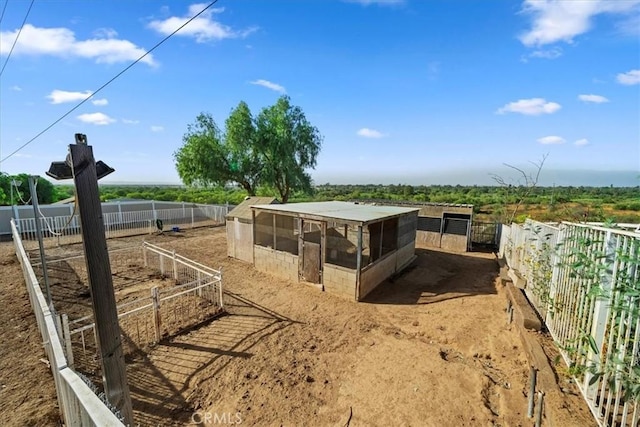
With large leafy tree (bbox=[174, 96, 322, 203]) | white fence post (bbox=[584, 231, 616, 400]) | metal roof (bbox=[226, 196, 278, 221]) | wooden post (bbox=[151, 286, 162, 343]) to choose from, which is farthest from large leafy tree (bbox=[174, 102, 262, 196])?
white fence post (bbox=[584, 231, 616, 400])

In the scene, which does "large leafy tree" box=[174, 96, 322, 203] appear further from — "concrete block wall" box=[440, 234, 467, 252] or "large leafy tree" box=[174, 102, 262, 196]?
"concrete block wall" box=[440, 234, 467, 252]

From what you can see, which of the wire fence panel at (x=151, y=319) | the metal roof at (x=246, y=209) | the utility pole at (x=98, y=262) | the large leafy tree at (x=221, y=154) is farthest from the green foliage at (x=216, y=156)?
the utility pole at (x=98, y=262)

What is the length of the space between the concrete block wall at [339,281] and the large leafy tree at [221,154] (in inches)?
538

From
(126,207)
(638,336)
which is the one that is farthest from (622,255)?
(126,207)

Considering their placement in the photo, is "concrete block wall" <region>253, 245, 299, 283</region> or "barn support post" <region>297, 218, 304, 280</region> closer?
"barn support post" <region>297, 218, 304, 280</region>

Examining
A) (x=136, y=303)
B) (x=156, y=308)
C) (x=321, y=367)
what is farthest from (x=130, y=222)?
(x=321, y=367)

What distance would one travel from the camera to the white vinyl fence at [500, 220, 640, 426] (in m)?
2.44

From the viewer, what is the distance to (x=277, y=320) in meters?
6.47

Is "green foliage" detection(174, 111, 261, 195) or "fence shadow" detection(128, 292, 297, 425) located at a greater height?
"green foliage" detection(174, 111, 261, 195)

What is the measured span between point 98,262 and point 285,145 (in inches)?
675

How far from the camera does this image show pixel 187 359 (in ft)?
16.0

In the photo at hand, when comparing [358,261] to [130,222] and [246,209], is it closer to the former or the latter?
[246,209]

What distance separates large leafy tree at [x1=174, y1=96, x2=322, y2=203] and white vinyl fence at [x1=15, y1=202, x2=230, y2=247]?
2.22m

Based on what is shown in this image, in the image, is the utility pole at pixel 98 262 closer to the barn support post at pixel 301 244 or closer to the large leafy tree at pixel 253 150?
the barn support post at pixel 301 244
